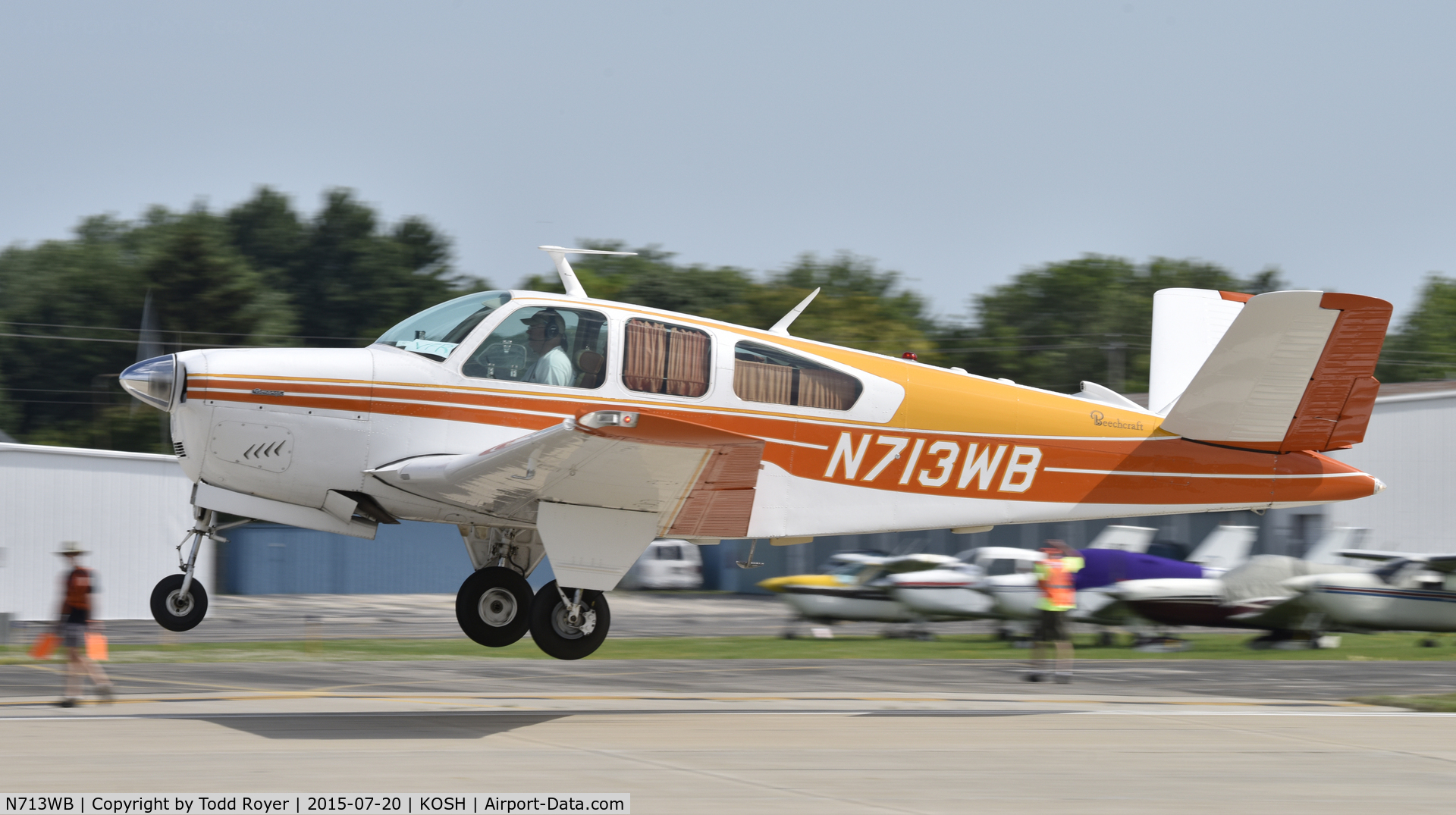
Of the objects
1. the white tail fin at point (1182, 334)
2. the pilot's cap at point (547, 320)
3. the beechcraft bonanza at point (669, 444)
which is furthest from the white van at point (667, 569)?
the pilot's cap at point (547, 320)

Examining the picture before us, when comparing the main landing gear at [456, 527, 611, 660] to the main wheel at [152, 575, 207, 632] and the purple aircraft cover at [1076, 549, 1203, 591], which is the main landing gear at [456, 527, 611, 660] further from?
the purple aircraft cover at [1076, 549, 1203, 591]

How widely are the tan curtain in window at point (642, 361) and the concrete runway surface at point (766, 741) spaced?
2639mm

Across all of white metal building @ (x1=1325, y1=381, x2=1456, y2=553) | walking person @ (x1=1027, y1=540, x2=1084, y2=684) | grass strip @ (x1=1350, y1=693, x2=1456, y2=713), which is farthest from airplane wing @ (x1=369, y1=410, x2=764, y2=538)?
white metal building @ (x1=1325, y1=381, x2=1456, y2=553)

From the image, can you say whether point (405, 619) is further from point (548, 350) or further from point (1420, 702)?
point (1420, 702)

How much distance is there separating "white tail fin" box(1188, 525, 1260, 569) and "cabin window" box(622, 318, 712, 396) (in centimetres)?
1449

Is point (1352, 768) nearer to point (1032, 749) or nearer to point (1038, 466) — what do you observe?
point (1032, 749)

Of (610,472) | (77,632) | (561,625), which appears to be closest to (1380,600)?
(561,625)

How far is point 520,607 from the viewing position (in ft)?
35.6

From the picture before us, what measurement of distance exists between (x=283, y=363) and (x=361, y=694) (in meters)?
4.88

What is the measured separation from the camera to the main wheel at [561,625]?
10430 mm

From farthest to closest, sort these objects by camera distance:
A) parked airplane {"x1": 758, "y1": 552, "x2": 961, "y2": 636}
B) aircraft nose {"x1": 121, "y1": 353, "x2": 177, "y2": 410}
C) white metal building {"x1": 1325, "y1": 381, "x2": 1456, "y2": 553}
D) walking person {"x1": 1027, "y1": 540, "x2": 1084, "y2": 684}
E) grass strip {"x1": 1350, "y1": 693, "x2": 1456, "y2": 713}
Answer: white metal building {"x1": 1325, "y1": 381, "x2": 1456, "y2": 553}, parked airplane {"x1": 758, "y1": 552, "x2": 961, "y2": 636}, walking person {"x1": 1027, "y1": 540, "x2": 1084, "y2": 684}, grass strip {"x1": 1350, "y1": 693, "x2": 1456, "y2": 713}, aircraft nose {"x1": 121, "y1": 353, "x2": 177, "y2": 410}

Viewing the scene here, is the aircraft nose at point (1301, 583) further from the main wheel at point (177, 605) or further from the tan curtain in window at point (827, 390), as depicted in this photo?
the main wheel at point (177, 605)

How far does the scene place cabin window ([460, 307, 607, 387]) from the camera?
9.88m

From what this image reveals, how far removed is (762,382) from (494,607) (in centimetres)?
283
